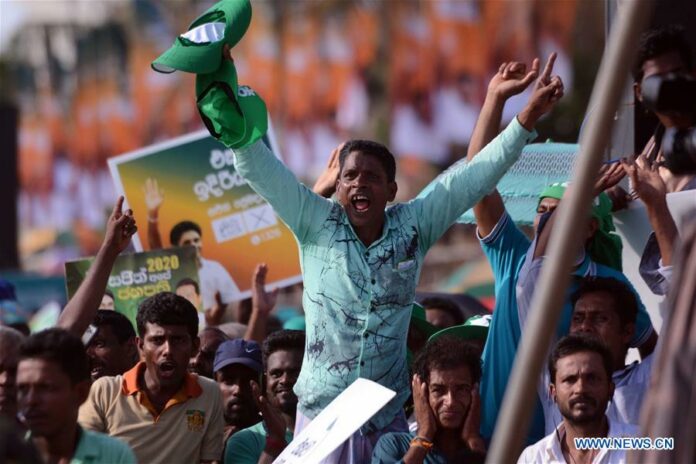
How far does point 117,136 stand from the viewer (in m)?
38.2

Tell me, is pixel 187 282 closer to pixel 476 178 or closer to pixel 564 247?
pixel 476 178

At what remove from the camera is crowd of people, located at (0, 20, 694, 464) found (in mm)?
5340

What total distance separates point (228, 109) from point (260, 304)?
2833mm

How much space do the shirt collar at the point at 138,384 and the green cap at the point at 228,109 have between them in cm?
117

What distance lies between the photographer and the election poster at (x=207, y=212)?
8438mm

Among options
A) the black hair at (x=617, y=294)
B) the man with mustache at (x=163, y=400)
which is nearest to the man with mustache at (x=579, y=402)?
the black hair at (x=617, y=294)

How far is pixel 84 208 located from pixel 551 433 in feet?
106

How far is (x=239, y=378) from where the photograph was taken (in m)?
6.63

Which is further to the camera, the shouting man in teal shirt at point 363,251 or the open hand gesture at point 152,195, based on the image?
the open hand gesture at point 152,195

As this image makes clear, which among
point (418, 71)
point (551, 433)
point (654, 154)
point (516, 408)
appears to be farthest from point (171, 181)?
point (418, 71)

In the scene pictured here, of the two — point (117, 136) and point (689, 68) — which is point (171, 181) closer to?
point (689, 68)

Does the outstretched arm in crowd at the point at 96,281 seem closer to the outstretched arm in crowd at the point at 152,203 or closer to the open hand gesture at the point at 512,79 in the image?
the open hand gesture at the point at 512,79

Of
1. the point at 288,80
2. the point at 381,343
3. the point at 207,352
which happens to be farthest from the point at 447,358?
the point at 288,80

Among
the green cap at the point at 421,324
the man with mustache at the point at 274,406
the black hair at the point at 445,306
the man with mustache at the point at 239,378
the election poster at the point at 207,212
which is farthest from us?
the election poster at the point at 207,212
